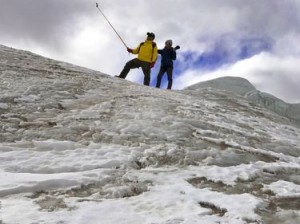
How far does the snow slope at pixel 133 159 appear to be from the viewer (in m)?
6.49

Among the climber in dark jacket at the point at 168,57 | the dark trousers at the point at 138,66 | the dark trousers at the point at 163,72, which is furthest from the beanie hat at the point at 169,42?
the dark trousers at the point at 138,66

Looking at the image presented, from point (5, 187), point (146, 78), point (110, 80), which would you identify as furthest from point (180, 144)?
point (146, 78)

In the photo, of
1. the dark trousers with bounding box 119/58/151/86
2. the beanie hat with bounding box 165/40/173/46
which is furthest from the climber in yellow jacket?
the beanie hat with bounding box 165/40/173/46

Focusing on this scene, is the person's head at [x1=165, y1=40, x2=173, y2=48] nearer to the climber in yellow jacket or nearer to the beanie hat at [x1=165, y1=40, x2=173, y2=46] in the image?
the beanie hat at [x1=165, y1=40, x2=173, y2=46]

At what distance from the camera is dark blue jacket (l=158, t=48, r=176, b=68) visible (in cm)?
2119

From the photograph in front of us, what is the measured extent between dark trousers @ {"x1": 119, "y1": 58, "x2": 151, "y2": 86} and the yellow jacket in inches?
9.1

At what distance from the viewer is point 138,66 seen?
2091cm

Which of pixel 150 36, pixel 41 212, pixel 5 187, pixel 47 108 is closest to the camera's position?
pixel 41 212

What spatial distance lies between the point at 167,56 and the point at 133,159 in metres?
13.1

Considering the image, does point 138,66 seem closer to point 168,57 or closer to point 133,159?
point 168,57

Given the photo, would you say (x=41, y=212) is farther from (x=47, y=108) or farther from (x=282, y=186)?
(x=47, y=108)

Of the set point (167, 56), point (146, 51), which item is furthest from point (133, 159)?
point (167, 56)

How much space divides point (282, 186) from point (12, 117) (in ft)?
19.9

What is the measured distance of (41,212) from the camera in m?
6.15
